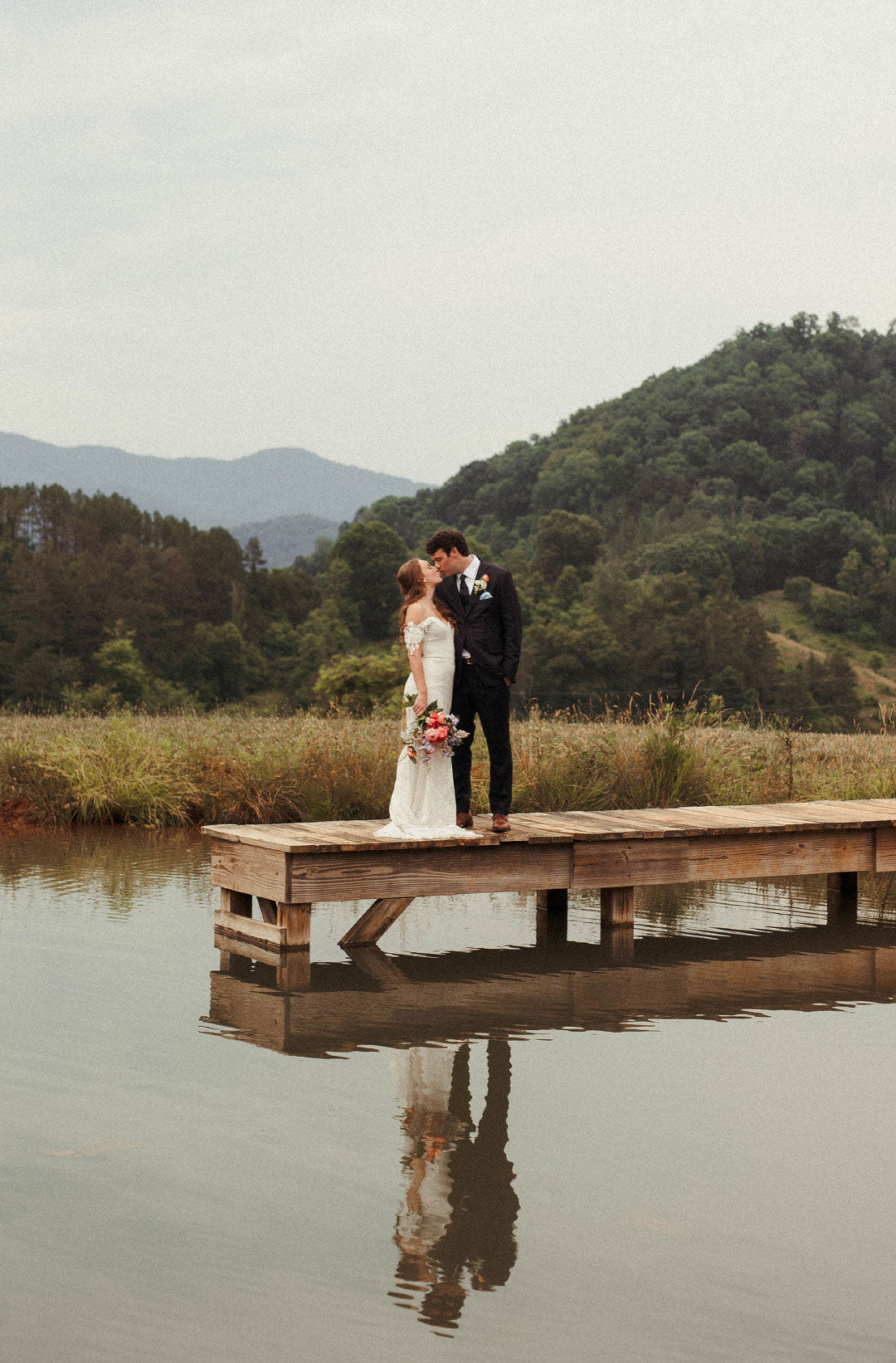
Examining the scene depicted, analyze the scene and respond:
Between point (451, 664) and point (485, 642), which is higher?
point (485, 642)

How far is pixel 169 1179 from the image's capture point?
172 inches

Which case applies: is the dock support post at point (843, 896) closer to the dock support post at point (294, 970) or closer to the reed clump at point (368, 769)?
the reed clump at point (368, 769)

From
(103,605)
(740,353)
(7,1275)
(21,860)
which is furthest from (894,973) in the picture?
(740,353)

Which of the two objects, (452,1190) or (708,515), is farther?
(708,515)

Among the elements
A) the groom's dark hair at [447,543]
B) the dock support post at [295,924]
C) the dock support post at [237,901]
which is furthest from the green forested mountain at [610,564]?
the dock support post at [295,924]

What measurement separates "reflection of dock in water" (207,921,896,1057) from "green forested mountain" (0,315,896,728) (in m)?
47.2

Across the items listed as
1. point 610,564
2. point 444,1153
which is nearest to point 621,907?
point 444,1153

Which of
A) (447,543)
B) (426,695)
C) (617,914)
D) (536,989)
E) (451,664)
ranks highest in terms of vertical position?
(447,543)

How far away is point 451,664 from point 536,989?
2037mm

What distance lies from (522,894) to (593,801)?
5.45 ft

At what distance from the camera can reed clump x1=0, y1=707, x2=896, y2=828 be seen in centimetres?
1217

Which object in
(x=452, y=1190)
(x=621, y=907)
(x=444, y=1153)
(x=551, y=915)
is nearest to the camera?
(x=452, y=1190)

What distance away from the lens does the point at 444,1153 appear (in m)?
4.70

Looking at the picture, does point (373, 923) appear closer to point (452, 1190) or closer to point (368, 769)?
point (452, 1190)
